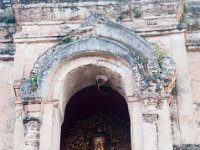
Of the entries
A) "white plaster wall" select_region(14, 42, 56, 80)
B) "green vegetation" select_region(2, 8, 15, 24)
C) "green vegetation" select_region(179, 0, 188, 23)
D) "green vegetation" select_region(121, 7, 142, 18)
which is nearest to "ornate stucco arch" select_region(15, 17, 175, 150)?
"white plaster wall" select_region(14, 42, 56, 80)

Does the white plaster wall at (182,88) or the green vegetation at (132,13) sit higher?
the green vegetation at (132,13)

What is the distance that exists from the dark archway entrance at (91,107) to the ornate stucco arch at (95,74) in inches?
55.0

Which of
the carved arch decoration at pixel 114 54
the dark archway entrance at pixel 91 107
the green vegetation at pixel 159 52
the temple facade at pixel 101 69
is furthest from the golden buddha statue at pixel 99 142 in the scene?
the green vegetation at pixel 159 52

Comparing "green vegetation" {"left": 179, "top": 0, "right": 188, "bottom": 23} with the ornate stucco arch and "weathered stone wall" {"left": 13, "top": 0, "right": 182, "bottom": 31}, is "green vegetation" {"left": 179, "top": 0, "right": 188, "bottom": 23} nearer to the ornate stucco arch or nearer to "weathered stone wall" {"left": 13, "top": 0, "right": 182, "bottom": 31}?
"weathered stone wall" {"left": 13, "top": 0, "right": 182, "bottom": 31}

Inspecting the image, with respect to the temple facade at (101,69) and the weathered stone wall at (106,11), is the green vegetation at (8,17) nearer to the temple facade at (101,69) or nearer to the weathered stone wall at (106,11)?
the temple facade at (101,69)

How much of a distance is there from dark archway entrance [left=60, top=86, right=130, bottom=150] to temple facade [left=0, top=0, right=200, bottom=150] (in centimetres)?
5

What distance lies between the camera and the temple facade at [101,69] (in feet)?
33.0

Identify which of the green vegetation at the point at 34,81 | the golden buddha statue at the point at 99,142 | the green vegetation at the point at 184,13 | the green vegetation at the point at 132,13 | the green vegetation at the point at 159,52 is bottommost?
the golden buddha statue at the point at 99,142

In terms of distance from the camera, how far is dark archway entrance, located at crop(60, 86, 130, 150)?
41.4ft

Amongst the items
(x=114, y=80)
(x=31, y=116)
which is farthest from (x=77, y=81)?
(x=31, y=116)

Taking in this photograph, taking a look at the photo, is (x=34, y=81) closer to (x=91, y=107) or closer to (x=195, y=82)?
(x=91, y=107)

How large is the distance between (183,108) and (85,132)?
304cm

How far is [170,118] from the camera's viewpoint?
33.6 feet

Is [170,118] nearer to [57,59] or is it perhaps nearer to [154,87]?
[154,87]
